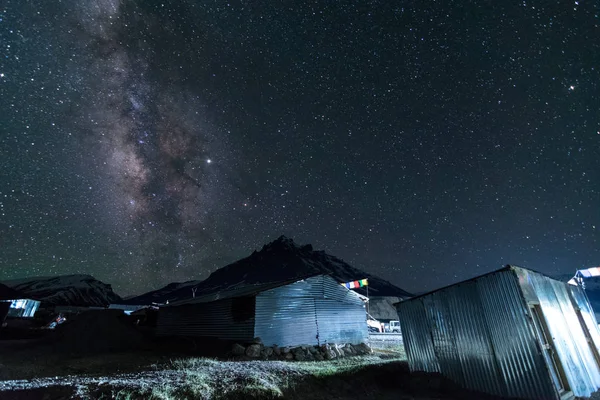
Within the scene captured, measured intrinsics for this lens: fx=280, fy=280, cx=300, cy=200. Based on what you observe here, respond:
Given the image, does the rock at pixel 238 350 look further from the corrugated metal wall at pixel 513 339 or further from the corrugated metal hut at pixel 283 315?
the corrugated metal wall at pixel 513 339

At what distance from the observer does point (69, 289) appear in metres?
94.1

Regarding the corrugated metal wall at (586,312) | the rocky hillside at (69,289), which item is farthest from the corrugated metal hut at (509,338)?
the rocky hillside at (69,289)

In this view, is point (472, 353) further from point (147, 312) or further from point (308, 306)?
point (147, 312)

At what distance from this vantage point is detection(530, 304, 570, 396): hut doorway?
27.4ft

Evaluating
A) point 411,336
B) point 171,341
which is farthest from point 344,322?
point 171,341

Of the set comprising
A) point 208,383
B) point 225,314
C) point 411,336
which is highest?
point 225,314

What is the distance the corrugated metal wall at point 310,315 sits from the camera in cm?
1925

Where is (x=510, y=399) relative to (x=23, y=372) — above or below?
below

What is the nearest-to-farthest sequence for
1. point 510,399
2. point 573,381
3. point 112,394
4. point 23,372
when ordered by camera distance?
point 112,394 < point 510,399 < point 573,381 < point 23,372

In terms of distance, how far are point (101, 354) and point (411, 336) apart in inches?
736

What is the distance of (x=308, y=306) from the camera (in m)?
21.5

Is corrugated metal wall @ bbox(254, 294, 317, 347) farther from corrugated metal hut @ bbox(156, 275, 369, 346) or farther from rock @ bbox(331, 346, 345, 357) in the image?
rock @ bbox(331, 346, 345, 357)

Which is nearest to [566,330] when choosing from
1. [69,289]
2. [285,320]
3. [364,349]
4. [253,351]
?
[285,320]

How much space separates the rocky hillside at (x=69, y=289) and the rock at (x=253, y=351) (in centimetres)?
9412
